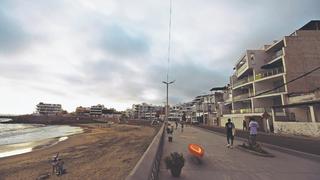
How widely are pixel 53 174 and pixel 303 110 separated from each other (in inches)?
1213

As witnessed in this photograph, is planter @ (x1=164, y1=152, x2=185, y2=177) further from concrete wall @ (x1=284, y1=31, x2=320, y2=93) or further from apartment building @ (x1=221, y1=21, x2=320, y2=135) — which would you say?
concrete wall @ (x1=284, y1=31, x2=320, y2=93)

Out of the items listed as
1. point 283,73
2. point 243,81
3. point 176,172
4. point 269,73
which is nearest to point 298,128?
point 283,73

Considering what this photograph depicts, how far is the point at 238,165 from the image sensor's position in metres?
8.03

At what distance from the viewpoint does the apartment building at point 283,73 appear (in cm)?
3262

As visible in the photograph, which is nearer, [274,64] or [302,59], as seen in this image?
[302,59]

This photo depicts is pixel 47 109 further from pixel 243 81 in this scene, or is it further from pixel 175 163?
pixel 175 163

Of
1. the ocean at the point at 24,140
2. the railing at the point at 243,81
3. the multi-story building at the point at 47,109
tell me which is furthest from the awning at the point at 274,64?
the multi-story building at the point at 47,109

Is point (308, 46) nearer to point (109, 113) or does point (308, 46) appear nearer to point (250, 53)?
point (250, 53)

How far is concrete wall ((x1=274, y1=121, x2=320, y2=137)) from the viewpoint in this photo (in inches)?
941

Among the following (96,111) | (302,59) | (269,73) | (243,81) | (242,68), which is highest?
(242,68)

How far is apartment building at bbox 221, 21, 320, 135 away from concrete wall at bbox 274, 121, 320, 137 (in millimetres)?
1231

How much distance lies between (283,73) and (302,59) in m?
3.39

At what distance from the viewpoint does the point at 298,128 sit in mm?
26500

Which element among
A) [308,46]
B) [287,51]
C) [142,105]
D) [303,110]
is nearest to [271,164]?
[303,110]
